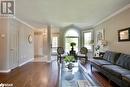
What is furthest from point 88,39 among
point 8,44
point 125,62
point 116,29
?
point 125,62

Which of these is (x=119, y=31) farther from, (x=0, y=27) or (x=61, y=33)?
(x=61, y=33)

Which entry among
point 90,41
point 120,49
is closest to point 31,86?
point 120,49

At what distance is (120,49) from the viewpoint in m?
6.04

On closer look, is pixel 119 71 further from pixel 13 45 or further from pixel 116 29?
pixel 13 45

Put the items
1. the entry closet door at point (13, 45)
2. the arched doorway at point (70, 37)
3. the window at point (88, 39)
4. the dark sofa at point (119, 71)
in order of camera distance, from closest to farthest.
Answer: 1. the dark sofa at point (119, 71)
2. the entry closet door at point (13, 45)
3. the window at point (88, 39)
4. the arched doorway at point (70, 37)

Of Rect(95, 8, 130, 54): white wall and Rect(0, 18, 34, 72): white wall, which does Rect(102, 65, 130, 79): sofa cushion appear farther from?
Rect(0, 18, 34, 72): white wall

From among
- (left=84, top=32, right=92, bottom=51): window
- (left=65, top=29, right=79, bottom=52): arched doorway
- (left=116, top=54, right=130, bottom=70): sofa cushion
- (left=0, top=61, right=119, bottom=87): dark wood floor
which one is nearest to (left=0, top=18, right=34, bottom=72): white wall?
(left=0, top=61, right=119, bottom=87): dark wood floor

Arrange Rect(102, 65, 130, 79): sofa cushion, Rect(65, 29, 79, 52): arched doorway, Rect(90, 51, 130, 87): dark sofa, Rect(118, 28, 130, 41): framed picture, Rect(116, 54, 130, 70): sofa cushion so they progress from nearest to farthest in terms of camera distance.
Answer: Rect(90, 51, 130, 87): dark sofa < Rect(102, 65, 130, 79): sofa cushion < Rect(116, 54, 130, 70): sofa cushion < Rect(118, 28, 130, 41): framed picture < Rect(65, 29, 79, 52): arched doorway

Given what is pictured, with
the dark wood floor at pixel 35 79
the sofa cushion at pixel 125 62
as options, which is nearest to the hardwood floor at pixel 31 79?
the dark wood floor at pixel 35 79

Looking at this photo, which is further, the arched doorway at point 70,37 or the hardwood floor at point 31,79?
the arched doorway at point 70,37

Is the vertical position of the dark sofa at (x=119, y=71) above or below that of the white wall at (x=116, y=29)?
below

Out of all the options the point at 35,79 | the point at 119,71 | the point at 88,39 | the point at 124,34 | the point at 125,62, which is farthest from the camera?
the point at 88,39

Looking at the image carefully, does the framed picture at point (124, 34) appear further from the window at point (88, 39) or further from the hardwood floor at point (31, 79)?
the window at point (88, 39)

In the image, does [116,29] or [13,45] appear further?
[13,45]
